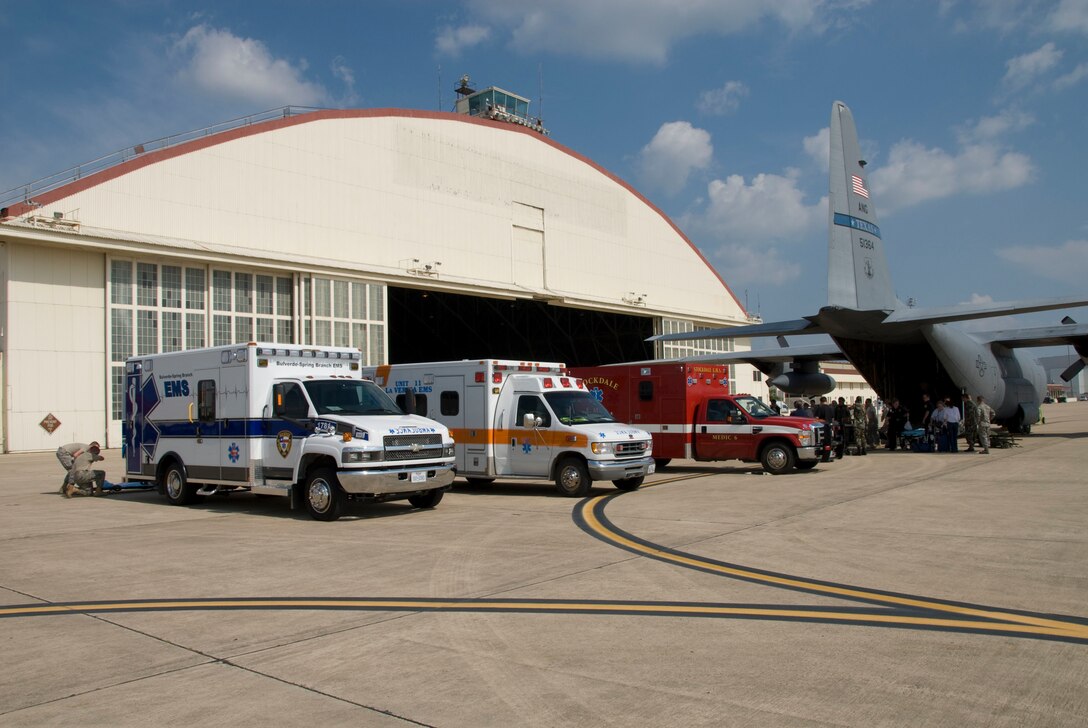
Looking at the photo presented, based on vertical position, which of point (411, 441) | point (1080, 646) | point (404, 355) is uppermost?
point (404, 355)

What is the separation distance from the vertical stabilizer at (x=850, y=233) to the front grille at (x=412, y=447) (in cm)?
1209

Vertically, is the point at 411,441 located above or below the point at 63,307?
below

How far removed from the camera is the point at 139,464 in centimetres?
1593

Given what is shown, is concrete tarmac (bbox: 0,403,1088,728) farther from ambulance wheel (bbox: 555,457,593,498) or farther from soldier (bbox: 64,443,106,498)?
soldier (bbox: 64,443,106,498)

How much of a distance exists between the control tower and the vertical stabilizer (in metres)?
36.0

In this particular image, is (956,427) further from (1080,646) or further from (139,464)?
(139,464)

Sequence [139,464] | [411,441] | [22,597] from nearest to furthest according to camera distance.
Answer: [22,597] < [411,441] < [139,464]

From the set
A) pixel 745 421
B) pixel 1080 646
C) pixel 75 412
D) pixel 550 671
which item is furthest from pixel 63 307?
pixel 1080 646

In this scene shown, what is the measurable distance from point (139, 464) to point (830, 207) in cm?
1720

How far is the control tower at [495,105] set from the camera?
56.3 meters

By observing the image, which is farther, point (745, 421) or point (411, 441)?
point (745, 421)

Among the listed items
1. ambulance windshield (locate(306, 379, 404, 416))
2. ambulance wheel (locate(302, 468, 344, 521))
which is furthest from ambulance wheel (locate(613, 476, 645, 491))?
ambulance wheel (locate(302, 468, 344, 521))

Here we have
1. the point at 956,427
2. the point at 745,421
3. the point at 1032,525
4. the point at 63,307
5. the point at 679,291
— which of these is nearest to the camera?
the point at 1032,525

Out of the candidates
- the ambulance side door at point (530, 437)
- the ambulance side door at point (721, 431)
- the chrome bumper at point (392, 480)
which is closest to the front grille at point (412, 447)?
the chrome bumper at point (392, 480)
